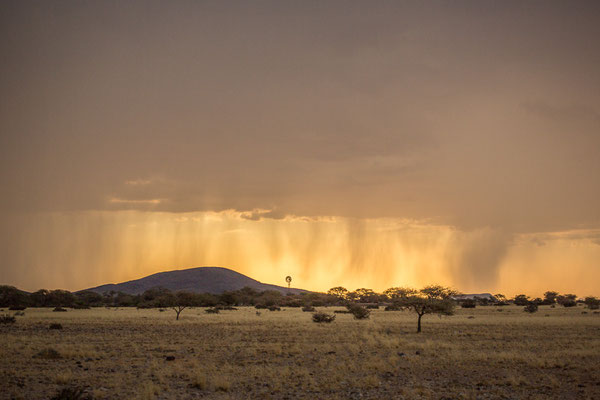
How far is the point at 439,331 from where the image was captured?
38875 mm

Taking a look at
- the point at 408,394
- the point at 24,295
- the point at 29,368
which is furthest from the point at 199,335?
the point at 24,295

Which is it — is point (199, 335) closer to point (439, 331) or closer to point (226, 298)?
point (439, 331)

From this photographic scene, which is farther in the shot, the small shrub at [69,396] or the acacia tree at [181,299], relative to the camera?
the acacia tree at [181,299]

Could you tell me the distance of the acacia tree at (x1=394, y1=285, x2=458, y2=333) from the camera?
41.2 meters

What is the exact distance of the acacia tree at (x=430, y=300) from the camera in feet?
135

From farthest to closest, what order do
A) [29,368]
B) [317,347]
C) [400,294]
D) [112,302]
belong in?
[112,302], [400,294], [317,347], [29,368]

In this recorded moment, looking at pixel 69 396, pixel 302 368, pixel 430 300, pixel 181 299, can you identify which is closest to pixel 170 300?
pixel 181 299

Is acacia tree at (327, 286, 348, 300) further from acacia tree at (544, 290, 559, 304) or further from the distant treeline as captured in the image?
acacia tree at (544, 290, 559, 304)

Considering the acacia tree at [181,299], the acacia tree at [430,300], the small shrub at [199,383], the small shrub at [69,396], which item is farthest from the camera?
the acacia tree at [181,299]

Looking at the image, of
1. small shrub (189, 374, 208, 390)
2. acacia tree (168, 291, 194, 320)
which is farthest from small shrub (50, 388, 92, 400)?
acacia tree (168, 291, 194, 320)

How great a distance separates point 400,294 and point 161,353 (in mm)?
25550

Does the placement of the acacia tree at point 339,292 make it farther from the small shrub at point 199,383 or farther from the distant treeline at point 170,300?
the small shrub at point 199,383

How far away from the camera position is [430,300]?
135 feet

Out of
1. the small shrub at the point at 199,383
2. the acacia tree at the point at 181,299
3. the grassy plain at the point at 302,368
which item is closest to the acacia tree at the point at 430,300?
the grassy plain at the point at 302,368
